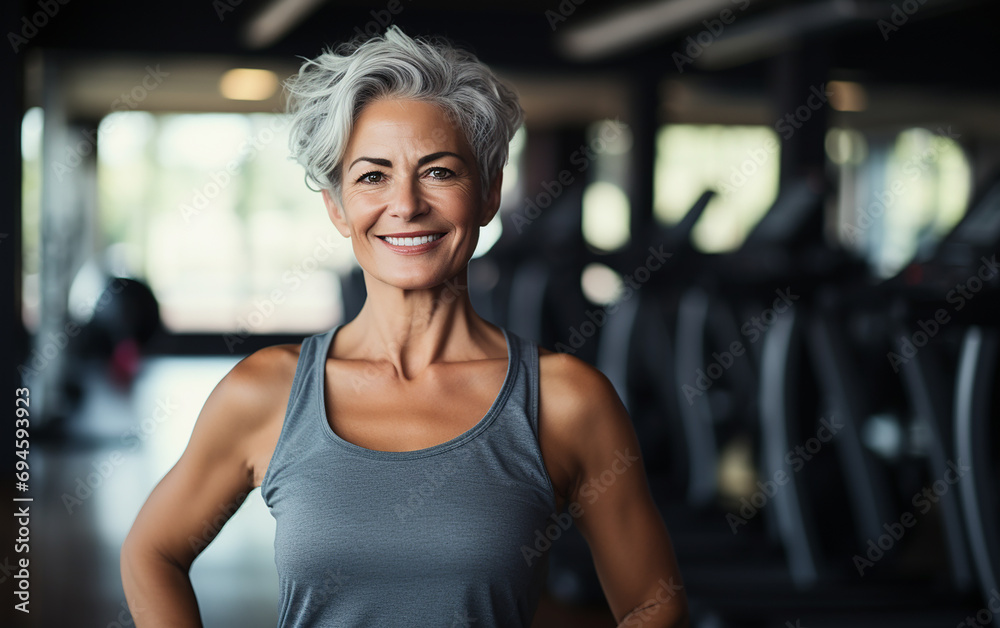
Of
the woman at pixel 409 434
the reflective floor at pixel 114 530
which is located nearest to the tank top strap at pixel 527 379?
the woman at pixel 409 434

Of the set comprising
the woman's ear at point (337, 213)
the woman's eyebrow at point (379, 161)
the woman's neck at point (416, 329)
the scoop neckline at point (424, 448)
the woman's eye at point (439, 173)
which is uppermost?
the woman's eyebrow at point (379, 161)

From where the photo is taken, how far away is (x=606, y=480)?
108 cm

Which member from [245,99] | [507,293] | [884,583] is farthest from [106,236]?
[884,583]

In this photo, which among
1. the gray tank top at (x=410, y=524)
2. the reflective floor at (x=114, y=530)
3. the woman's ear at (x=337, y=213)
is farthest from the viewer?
the reflective floor at (x=114, y=530)

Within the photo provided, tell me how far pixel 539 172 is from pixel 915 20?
4428 mm

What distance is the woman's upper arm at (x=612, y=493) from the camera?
41.7 inches

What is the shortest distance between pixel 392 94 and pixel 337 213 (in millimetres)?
165

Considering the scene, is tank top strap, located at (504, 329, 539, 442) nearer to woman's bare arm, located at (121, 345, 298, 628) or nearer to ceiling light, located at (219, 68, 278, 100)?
woman's bare arm, located at (121, 345, 298, 628)

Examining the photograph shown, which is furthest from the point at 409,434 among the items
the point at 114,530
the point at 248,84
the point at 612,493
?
the point at 248,84

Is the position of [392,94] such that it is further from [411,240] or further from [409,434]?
[409,434]

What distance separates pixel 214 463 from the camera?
105cm

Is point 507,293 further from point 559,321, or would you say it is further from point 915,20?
point 915,20

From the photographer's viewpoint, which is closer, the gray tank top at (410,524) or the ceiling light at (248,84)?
the gray tank top at (410,524)

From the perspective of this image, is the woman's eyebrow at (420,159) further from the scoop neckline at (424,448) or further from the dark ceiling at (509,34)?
the dark ceiling at (509,34)
